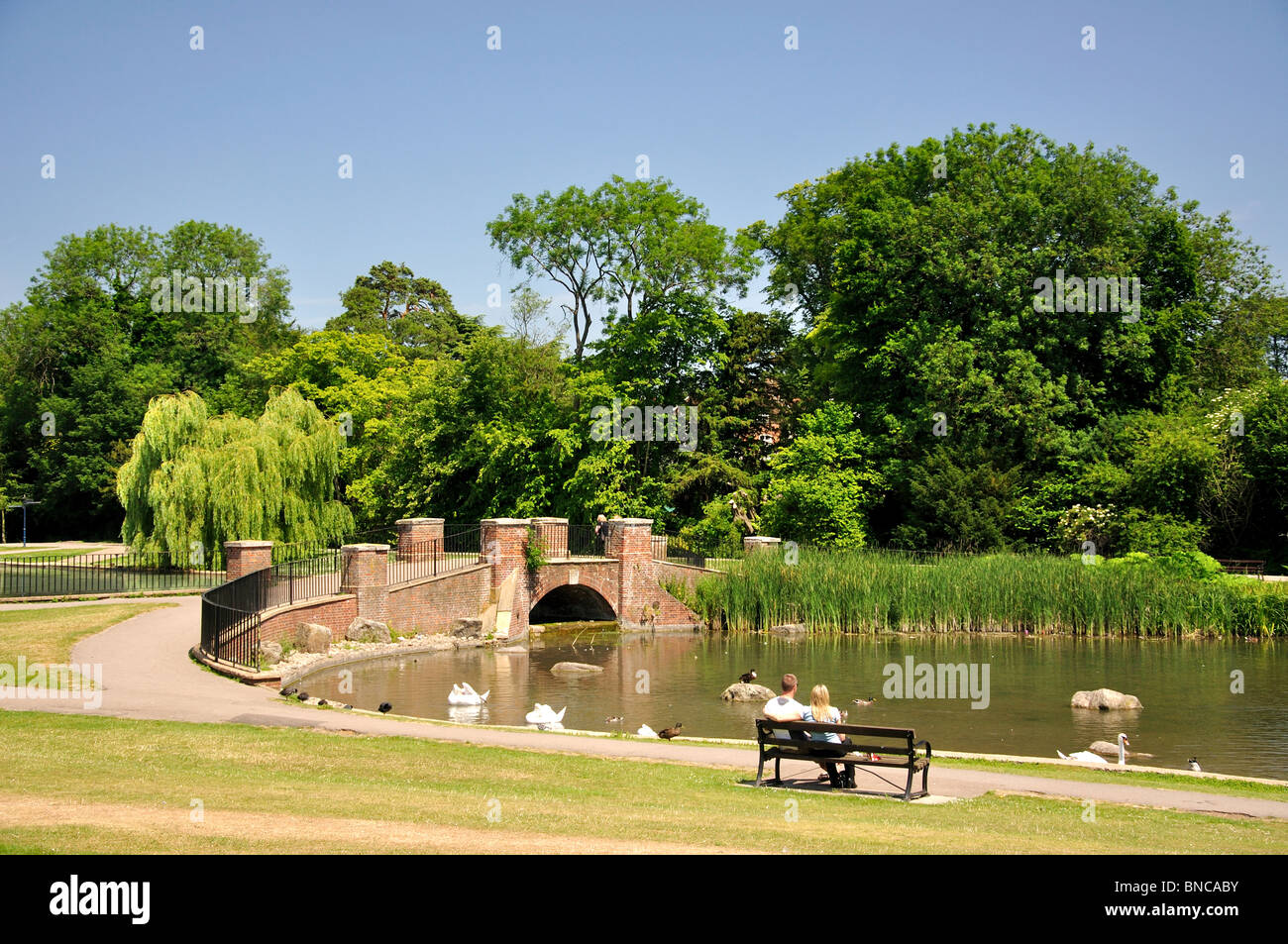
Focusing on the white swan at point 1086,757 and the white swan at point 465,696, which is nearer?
the white swan at point 1086,757

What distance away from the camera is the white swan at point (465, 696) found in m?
20.8

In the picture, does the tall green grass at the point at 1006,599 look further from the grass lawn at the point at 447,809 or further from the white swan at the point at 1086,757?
the grass lawn at the point at 447,809

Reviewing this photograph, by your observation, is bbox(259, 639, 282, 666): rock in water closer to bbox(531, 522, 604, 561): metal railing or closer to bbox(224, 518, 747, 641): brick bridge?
bbox(224, 518, 747, 641): brick bridge

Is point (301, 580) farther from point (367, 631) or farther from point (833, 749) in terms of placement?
point (833, 749)

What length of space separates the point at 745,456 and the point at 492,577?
16862 mm

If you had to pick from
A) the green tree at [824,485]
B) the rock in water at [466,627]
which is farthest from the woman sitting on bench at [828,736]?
the green tree at [824,485]

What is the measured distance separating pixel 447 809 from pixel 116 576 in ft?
85.4

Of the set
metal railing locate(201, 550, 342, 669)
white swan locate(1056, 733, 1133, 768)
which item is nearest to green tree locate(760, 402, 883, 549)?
metal railing locate(201, 550, 342, 669)

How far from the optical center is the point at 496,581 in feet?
103

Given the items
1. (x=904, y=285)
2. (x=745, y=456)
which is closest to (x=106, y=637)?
(x=745, y=456)

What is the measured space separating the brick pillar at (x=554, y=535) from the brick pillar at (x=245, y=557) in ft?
30.3

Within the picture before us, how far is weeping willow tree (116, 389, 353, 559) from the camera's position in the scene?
31.8m

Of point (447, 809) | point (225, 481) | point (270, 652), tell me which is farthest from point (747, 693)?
point (225, 481)

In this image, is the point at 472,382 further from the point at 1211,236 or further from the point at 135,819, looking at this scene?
the point at 135,819
